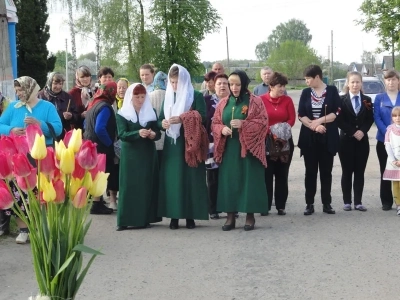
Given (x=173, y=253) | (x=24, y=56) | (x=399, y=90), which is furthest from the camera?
(x=24, y=56)

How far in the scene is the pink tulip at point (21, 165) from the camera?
3.30 metres

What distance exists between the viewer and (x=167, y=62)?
48.1 metres

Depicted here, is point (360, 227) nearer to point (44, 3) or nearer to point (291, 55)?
point (44, 3)

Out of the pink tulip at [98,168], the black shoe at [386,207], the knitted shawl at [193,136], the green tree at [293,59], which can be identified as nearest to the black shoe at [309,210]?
the black shoe at [386,207]

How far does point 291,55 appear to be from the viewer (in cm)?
11750

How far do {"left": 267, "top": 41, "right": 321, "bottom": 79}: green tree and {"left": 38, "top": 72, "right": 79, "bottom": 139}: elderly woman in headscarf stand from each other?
9219 cm

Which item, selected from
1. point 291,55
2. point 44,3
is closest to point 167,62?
point 44,3

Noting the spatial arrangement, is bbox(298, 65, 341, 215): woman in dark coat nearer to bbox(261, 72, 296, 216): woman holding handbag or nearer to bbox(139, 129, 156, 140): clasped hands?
bbox(261, 72, 296, 216): woman holding handbag

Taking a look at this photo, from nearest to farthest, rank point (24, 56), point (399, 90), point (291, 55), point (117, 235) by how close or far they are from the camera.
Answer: point (117, 235) < point (399, 90) < point (24, 56) < point (291, 55)

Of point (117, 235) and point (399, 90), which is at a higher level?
point (399, 90)

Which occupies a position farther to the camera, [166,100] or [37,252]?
[166,100]

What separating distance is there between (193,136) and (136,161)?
784 mm

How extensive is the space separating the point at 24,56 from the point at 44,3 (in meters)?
2.86

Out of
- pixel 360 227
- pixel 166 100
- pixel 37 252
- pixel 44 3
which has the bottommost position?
pixel 360 227
